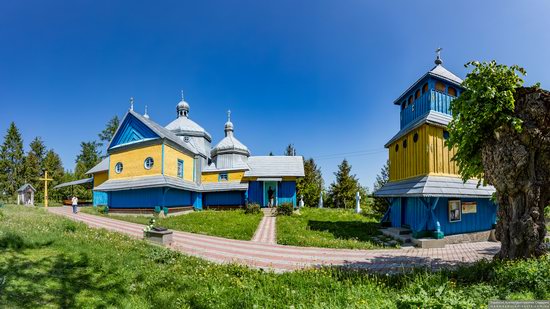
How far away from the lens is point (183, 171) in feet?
79.4

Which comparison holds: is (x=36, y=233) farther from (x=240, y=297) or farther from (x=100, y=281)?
(x=240, y=297)

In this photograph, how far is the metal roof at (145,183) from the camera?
19953mm

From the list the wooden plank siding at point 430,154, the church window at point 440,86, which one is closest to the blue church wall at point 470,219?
the wooden plank siding at point 430,154

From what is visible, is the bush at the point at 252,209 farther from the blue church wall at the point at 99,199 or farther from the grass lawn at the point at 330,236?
the blue church wall at the point at 99,199

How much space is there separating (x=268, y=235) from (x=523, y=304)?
36.4ft

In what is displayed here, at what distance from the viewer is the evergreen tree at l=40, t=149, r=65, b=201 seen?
39156 mm

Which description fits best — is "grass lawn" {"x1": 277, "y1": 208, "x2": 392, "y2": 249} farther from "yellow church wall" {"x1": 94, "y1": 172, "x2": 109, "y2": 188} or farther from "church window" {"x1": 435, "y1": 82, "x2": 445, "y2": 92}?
"yellow church wall" {"x1": 94, "y1": 172, "x2": 109, "y2": 188}

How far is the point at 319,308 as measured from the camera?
4.33 m

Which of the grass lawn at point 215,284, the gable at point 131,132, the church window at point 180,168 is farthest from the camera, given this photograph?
the church window at point 180,168

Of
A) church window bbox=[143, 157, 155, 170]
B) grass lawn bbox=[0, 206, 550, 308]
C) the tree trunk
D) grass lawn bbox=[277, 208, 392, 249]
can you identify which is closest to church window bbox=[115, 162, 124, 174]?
church window bbox=[143, 157, 155, 170]

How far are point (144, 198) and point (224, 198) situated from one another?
781 cm

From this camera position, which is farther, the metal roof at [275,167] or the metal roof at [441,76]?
the metal roof at [275,167]

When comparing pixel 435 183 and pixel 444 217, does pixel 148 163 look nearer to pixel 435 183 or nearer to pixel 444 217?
pixel 435 183

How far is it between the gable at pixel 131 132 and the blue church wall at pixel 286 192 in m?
12.1
